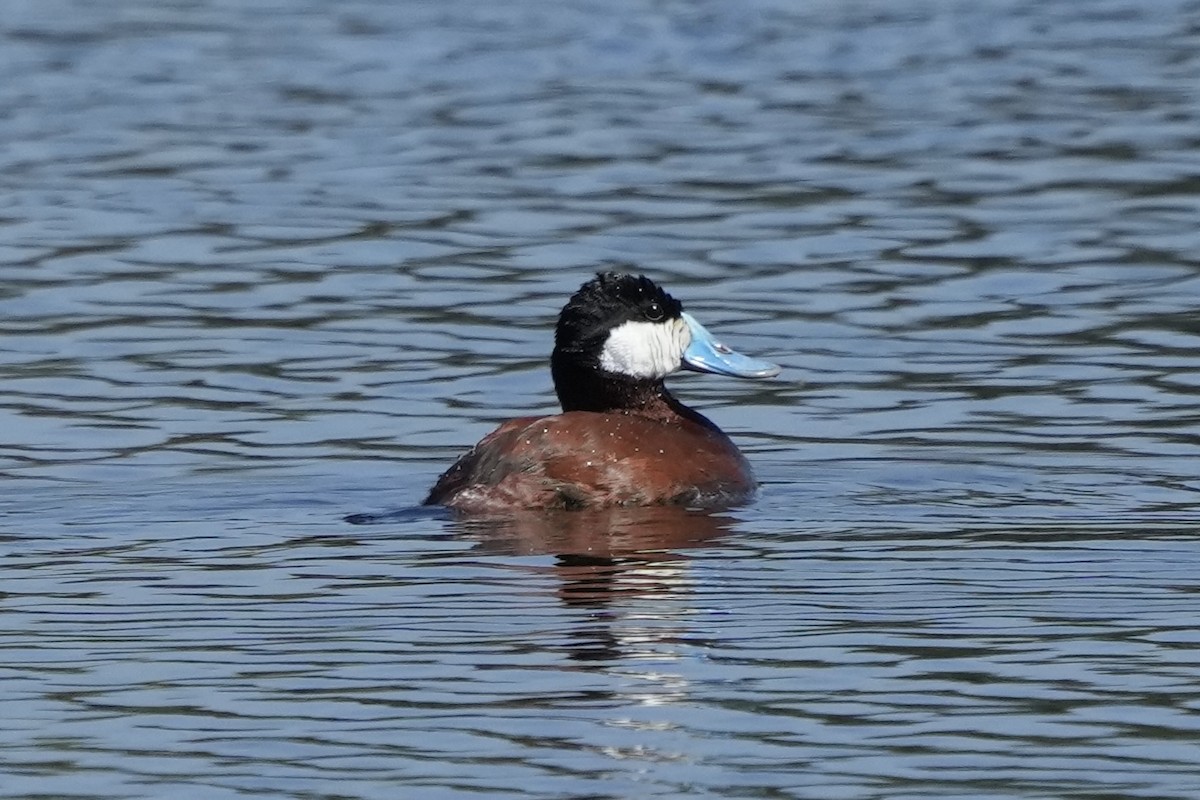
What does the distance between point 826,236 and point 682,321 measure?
453cm

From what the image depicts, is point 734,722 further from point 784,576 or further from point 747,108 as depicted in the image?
point 747,108

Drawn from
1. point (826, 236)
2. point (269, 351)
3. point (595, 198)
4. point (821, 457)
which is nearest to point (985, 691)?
point (821, 457)

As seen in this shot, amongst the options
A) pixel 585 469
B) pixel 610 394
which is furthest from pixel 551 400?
pixel 585 469

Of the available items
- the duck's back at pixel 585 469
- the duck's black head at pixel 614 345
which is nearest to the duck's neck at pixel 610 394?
the duck's black head at pixel 614 345

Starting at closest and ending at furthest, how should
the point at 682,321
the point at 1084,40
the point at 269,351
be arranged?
the point at 682,321, the point at 269,351, the point at 1084,40

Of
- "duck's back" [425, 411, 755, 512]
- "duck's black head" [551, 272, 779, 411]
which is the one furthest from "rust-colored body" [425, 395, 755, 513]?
"duck's black head" [551, 272, 779, 411]

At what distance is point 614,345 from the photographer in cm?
955

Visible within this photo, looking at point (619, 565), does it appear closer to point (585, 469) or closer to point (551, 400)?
point (585, 469)

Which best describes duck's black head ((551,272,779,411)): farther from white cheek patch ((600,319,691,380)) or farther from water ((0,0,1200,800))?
water ((0,0,1200,800))

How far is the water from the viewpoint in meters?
6.39

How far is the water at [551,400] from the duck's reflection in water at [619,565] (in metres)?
0.03

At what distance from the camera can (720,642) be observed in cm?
714

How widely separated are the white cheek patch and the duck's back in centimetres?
25

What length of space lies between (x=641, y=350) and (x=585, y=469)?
688 mm
